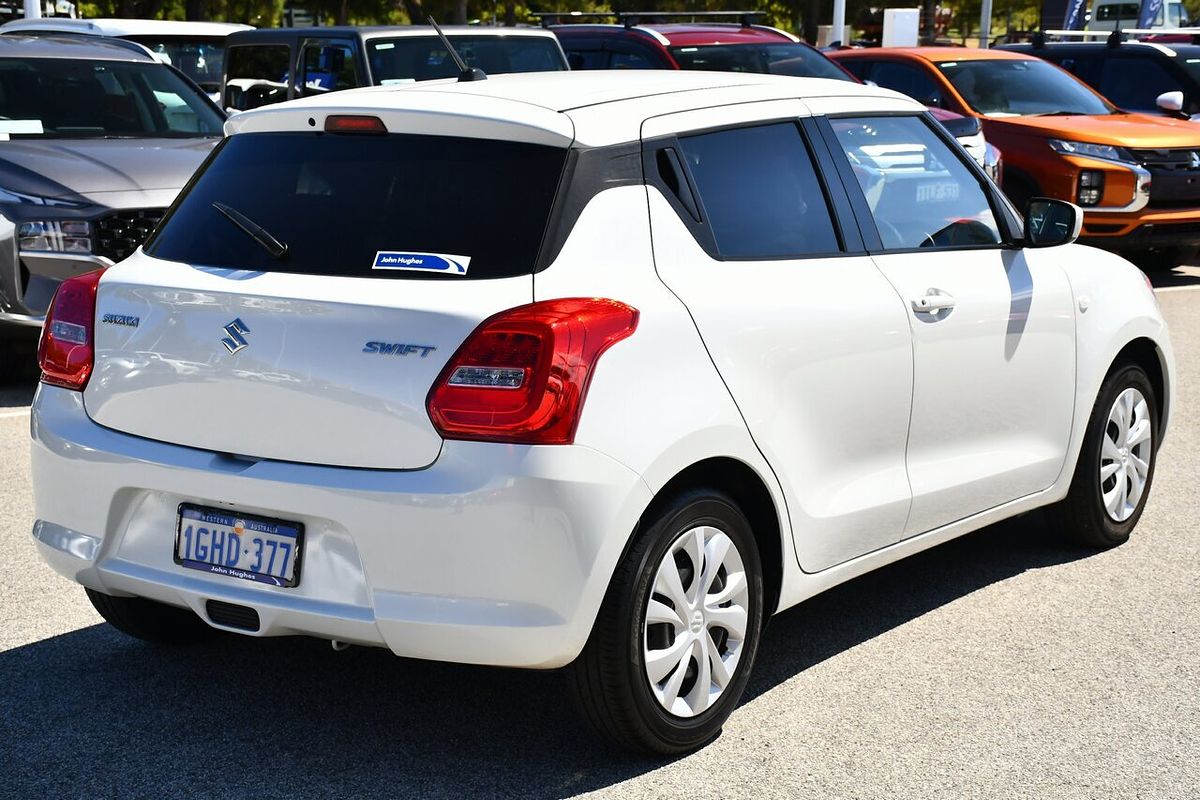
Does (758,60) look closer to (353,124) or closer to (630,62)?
(630,62)

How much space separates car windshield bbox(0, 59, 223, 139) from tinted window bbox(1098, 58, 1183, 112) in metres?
9.52

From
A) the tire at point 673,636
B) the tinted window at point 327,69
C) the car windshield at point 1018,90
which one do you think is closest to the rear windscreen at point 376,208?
the tire at point 673,636

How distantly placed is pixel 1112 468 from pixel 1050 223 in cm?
105

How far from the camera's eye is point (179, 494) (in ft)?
12.5

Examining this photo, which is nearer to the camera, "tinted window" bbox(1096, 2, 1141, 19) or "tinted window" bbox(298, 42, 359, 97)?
"tinted window" bbox(298, 42, 359, 97)

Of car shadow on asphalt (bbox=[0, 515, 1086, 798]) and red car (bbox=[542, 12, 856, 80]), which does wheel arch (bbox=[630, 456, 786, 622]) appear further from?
red car (bbox=[542, 12, 856, 80])

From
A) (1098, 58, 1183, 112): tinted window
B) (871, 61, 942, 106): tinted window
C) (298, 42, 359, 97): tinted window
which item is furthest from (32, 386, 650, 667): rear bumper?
(1098, 58, 1183, 112): tinted window

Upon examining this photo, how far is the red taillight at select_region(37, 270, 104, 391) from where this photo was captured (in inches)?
161

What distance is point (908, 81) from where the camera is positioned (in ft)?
46.3

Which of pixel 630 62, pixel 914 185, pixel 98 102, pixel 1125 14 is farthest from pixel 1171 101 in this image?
pixel 1125 14

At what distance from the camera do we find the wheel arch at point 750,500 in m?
3.88

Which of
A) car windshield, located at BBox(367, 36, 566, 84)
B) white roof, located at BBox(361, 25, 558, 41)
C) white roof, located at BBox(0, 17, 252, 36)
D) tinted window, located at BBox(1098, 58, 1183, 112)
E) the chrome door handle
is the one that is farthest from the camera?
tinted window, located at BBox(1098, 58, 1183, 112)

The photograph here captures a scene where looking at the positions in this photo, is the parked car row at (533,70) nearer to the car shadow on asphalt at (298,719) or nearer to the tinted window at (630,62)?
the tinted window at (630,62)

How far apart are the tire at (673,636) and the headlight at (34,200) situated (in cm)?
532
